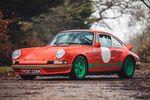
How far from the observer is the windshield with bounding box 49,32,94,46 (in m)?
16.2

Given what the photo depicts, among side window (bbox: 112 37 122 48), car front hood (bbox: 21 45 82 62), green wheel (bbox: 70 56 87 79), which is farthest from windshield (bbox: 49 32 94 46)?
side window (bbox: 112 37 122 48)

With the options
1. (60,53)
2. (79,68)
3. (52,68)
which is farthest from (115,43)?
(52,68)

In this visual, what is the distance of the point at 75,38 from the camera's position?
643 inches

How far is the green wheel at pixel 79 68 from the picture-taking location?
15031 millimetres

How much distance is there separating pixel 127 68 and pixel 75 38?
220 cm

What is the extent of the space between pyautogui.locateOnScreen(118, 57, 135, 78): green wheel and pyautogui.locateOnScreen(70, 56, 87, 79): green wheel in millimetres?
2135

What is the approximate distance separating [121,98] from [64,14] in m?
42.5

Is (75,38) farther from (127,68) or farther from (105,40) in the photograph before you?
(127,68)

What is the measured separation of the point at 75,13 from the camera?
5150 cm

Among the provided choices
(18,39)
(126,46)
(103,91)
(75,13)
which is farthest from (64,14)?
(103,91)

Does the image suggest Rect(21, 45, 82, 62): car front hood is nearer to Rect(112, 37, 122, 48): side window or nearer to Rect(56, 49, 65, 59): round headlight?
Rect(56, 49, 65, 59): round headlight

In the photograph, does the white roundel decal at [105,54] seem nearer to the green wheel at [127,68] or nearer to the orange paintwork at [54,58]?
the orange paintwork at [54,58]

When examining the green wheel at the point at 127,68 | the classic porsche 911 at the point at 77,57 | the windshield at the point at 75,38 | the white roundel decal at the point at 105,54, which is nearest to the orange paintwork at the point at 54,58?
the classic porsche 911 at the point at 77,57

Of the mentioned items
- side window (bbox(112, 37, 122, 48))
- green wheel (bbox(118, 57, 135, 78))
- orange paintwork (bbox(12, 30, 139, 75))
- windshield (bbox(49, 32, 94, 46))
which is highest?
windshield (bbox(49, 32, 94, 46))
